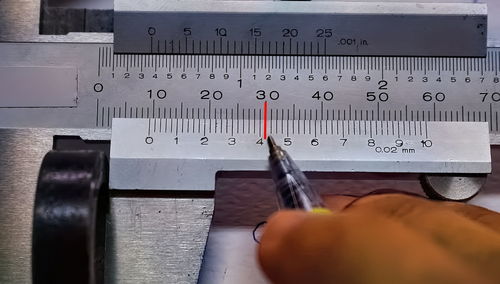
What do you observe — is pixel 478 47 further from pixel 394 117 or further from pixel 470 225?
pixel 470 225

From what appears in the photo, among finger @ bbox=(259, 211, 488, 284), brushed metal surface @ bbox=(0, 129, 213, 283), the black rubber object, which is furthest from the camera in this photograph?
brushed metal surface @ bbox=(0, 129, 213, 283)

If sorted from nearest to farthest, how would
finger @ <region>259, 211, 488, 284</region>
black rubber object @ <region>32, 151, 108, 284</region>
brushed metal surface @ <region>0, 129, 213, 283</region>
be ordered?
finger @ <region>259, 211, 488, 284</region>, black rubber object @ <region>32, 151, 108, 284</region>, brushed metal surface @ <region>0, 129, 213, 283</region>

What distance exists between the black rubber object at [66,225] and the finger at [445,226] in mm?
389

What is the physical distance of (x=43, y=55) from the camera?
0.95 m

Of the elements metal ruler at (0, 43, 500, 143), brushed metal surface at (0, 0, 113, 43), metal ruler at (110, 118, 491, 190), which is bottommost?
metal ruler at (110, 118, 491, 190)

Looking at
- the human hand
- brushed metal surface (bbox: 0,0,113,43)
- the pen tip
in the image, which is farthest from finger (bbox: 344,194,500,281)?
brushed metal surface (bbox: 0,0,113,43)

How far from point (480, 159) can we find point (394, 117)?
157mm

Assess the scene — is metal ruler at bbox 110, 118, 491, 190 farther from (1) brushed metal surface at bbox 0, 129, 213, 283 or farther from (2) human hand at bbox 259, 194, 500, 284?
(2) human hand at bbox 259, 194, 500, 284

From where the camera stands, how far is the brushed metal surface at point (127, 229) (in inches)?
35.6

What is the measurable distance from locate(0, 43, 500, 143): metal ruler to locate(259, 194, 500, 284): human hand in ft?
0.80

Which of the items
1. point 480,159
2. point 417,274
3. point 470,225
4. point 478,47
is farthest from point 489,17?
point 417,274

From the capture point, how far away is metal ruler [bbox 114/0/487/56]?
95cm

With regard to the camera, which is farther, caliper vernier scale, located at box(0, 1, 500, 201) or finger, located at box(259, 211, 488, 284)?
caliper vernier scale, located at box(0, 1, 500, 201)

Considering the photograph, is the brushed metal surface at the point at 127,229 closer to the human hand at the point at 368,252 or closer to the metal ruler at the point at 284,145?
the metal ruler at the point at 284,145
